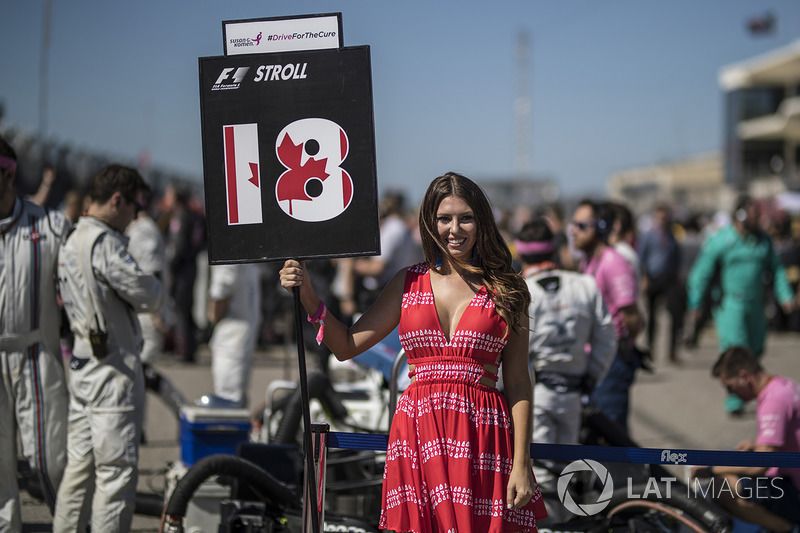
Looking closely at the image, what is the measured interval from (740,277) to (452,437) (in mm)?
6406

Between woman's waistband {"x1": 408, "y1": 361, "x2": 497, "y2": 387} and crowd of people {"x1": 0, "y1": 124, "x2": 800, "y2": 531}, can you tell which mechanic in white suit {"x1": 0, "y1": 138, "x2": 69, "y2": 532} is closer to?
crowd of people {"x1": 0, "y1": 124, "x2": 800, "y2": 531}

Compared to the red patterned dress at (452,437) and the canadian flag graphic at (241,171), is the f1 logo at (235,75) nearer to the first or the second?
the canadian flag graphic at (241,171)

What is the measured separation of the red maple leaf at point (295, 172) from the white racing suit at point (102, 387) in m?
1.33

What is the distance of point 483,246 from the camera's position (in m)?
3.02

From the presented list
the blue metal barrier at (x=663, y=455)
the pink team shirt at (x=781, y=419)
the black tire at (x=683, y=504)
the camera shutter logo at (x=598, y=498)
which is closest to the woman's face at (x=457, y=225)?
the blue metal barrier at (x=663, y=455)

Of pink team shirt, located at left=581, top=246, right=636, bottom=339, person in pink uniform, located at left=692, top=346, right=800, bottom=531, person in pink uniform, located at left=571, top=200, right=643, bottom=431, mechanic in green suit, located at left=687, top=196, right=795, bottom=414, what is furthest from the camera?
mechanic in green suit, located at left=687, top=196, right=795, bottom=414

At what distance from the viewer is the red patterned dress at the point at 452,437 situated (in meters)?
2.87

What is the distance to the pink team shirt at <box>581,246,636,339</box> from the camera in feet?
19.1

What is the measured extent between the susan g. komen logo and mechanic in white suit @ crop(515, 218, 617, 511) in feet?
6.30

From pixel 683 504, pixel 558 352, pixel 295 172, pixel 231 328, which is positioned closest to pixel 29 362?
pixel 295 172

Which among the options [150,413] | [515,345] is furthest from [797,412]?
[150,413]

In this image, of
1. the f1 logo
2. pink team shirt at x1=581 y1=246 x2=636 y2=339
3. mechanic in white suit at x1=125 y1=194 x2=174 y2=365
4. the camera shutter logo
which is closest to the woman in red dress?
the f1 logo

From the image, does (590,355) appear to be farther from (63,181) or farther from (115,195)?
(63,181)

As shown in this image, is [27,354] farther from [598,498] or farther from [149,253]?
[149,253]
